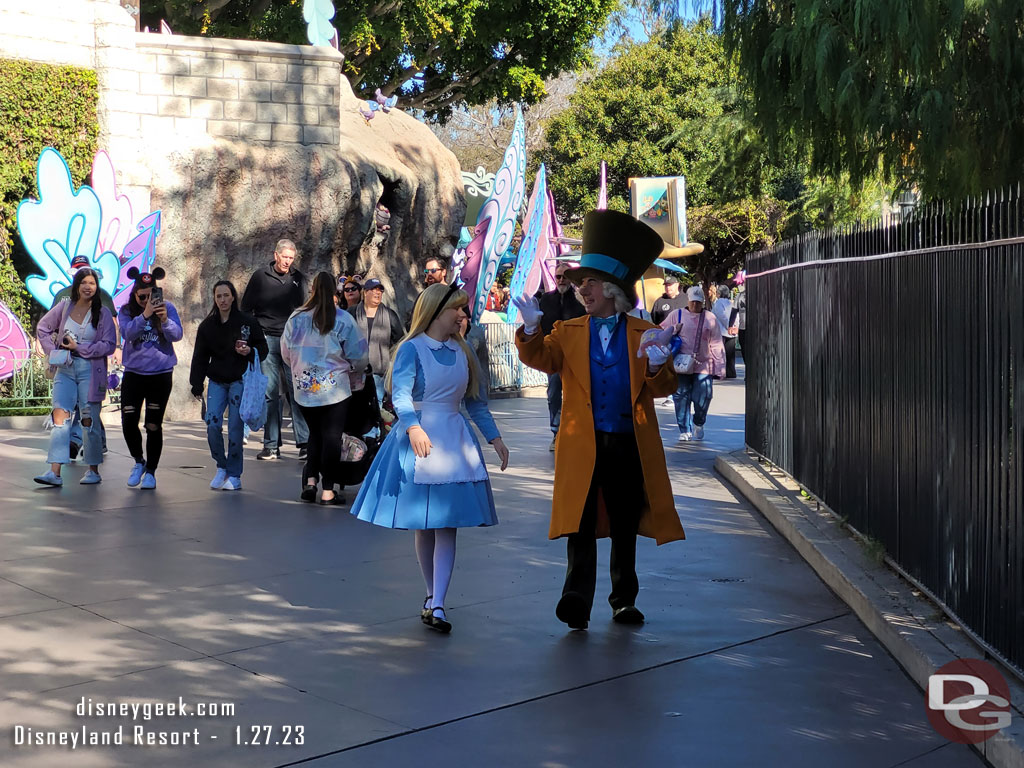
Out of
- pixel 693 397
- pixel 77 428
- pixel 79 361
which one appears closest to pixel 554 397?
pixel 693 397

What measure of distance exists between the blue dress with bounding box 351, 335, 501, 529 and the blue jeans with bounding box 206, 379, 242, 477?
415cm

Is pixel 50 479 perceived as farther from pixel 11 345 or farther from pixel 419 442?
pixel 11 345

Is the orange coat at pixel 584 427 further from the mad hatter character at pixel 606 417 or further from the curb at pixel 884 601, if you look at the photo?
the curb at pixel 884 601

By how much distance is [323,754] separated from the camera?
4316mm

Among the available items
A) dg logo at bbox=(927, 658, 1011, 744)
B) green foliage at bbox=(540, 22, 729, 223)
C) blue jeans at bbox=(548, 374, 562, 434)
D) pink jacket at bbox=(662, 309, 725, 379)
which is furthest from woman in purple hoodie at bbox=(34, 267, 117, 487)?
green foliage at bbox=(540, 22, 729, 223)

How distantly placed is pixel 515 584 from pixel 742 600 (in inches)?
48.2

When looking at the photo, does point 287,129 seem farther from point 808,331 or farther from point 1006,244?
point 1006,244

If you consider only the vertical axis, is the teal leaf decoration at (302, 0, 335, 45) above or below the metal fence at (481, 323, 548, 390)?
above

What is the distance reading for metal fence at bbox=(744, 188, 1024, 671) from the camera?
16.0ft

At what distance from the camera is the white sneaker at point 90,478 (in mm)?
10417

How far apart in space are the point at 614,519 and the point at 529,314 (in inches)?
42.8

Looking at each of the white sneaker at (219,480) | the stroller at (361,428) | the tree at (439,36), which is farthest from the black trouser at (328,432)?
the tree at (439,36)

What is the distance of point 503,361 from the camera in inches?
846

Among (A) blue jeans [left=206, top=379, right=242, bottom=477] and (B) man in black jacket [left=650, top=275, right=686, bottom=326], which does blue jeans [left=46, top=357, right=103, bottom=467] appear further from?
(B) man in black jacket [left=650, top=275, right=686, bottom=326]
